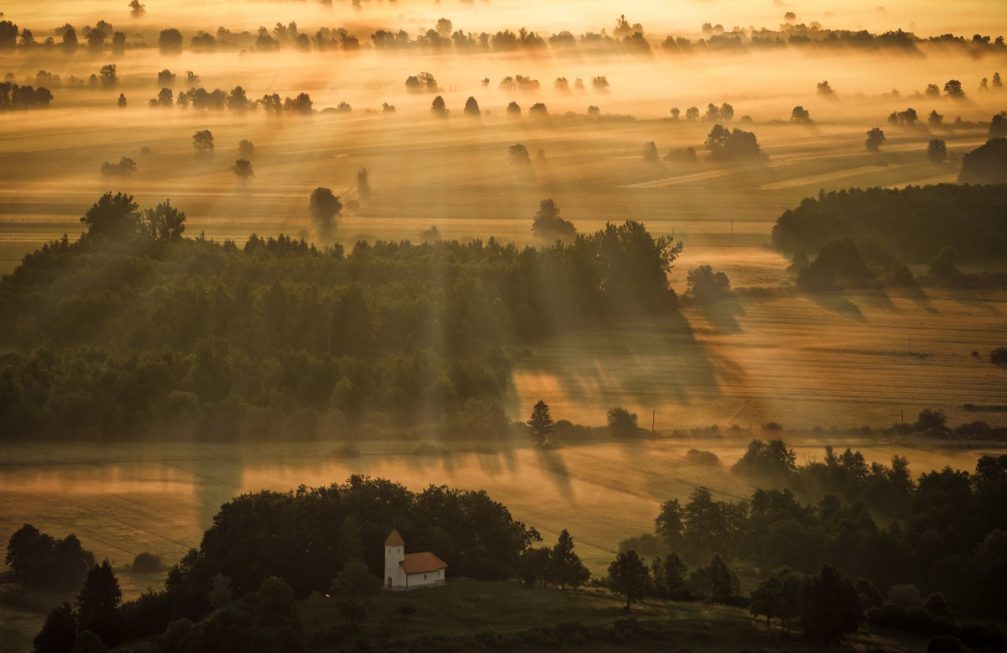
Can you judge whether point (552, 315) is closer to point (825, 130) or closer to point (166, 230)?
point (166, 230)

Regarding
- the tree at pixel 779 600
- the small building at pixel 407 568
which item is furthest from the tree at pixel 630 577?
the small building at pixel 407 568

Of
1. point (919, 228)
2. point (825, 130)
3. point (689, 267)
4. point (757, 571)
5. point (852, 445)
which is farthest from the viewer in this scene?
point (825, 130)

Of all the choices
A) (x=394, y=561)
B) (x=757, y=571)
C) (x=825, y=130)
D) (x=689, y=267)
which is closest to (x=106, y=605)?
(x=394, y=561)

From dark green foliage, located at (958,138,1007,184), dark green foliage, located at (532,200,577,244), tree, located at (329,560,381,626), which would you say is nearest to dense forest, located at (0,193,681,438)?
dark green foliage, located at (532,200,577,244)

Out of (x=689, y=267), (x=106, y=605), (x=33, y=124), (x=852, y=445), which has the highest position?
(x=33, y=124)

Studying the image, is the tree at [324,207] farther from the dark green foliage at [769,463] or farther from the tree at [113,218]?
the dark green foliage at [769,463]

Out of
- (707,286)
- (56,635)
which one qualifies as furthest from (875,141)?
(56,635)

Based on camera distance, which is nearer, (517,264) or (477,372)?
(477,372)
